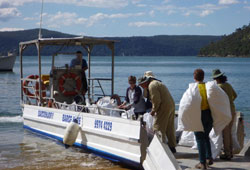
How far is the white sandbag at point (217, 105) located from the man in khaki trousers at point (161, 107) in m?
1.23

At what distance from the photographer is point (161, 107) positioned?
7859mm

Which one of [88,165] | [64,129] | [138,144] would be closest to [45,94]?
[64,129]

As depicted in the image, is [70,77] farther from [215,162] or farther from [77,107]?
[215,162]

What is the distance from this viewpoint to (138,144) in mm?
8109

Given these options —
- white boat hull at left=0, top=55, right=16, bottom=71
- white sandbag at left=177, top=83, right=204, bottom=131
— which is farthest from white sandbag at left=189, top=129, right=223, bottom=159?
white boat hull at left=0, top=55, right=16, bottom=71

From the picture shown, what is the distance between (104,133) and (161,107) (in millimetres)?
1818

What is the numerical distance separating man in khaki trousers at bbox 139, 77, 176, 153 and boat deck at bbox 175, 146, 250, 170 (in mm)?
280

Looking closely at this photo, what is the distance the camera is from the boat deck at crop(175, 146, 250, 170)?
6824 mm

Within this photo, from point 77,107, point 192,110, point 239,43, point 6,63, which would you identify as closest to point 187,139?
point 192,110

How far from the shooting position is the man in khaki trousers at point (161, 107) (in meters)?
7.71

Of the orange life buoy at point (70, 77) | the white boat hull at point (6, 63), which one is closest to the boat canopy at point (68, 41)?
the orange life buoy at point (70, 77)

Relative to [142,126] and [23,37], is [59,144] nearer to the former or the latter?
[142,126]

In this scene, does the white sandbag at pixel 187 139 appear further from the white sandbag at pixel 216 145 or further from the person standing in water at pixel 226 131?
the person standing in water at pixel 226 131

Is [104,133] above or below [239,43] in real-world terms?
below
